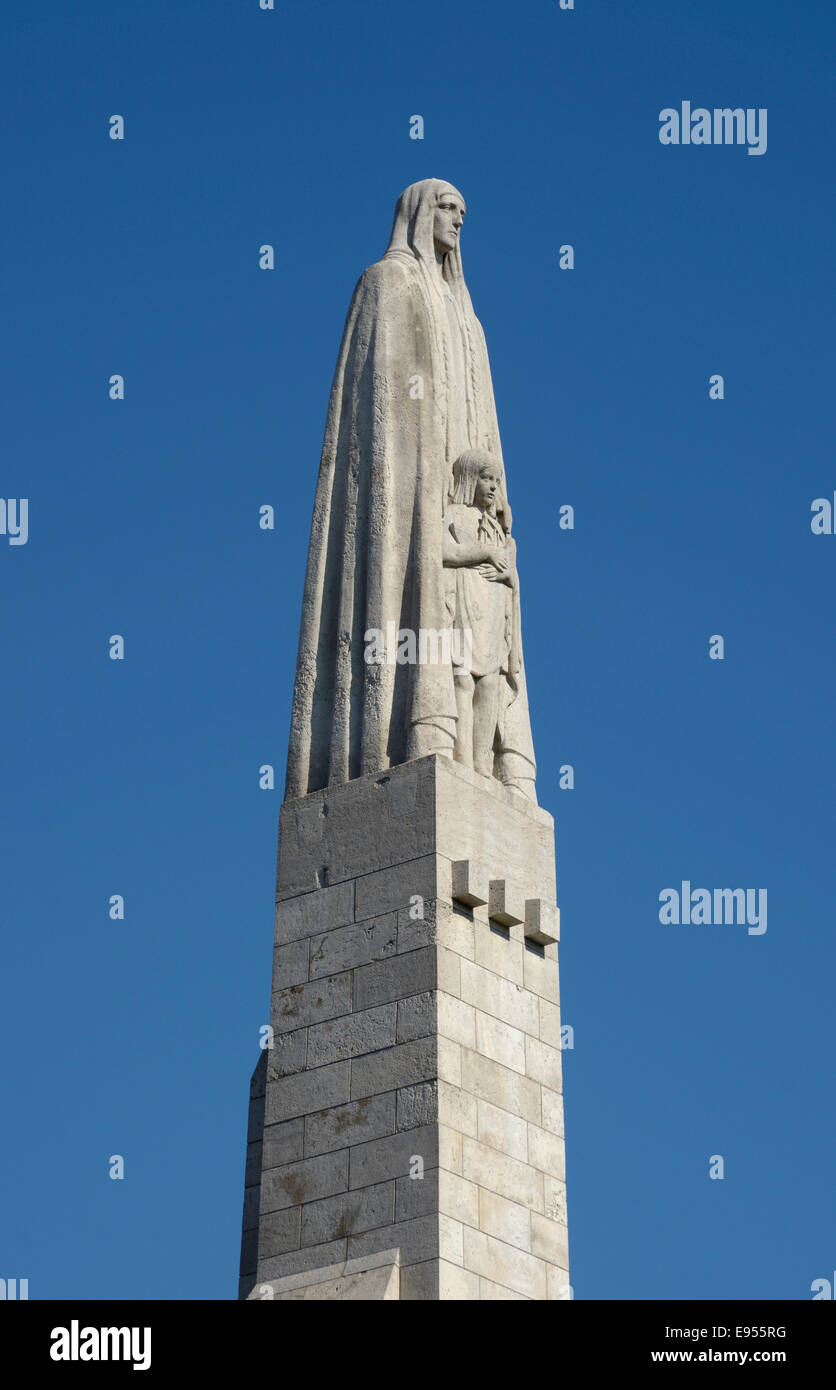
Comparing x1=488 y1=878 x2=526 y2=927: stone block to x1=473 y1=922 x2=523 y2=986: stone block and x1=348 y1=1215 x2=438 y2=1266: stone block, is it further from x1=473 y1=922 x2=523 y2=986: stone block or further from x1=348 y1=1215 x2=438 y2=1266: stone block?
x1=348 y1=1215 x2=438 y2=1266: stone block

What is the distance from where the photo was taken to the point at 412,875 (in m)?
23.9

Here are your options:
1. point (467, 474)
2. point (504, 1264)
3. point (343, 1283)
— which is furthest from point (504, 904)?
point (467, 474)

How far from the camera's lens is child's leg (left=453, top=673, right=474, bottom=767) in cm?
2527

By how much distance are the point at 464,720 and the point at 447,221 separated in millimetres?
5517

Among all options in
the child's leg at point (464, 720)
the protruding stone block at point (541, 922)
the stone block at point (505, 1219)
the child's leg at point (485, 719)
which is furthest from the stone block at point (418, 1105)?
the child's leg at point (485, 719)

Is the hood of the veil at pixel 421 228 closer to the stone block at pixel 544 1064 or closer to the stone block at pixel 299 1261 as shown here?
the stone block at pixel 544 1064

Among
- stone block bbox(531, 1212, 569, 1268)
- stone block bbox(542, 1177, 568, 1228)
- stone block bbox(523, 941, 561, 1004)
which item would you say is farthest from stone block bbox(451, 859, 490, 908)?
stone block bbox(531, 1212, 569, 1268)

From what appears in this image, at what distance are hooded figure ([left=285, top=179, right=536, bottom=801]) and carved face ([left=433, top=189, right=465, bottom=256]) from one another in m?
0.01

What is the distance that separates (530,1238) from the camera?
914 inches

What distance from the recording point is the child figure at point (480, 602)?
2553cm

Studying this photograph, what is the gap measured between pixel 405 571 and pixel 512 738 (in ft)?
6.25

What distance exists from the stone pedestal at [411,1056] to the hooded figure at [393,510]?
592mm
